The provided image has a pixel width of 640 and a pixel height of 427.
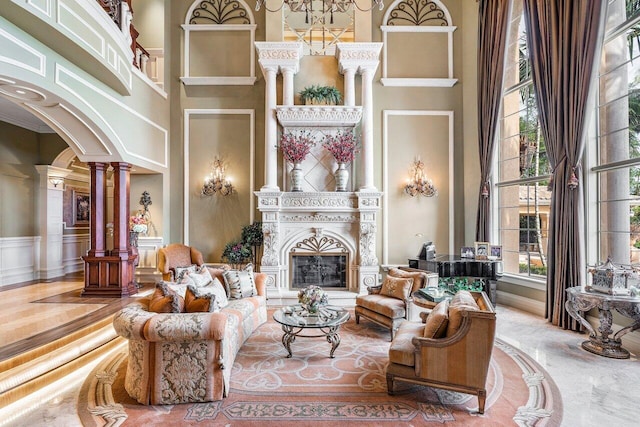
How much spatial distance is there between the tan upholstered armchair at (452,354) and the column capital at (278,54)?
5.44 m

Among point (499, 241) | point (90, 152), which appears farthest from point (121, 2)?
point (499, 241)

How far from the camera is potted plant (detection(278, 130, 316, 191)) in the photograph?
628 centimetres

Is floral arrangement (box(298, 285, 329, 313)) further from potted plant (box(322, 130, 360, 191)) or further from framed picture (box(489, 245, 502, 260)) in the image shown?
framed picture (box(489, 245, 502, 260))

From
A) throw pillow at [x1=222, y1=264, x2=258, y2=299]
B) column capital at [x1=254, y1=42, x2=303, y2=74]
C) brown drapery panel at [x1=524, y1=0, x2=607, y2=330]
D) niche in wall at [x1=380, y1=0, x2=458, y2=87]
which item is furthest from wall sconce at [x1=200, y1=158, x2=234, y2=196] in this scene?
brown drapery panel at [x1=524, y1=0, x2=607, y2=330]

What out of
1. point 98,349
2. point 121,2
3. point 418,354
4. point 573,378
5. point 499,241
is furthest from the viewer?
point 499,241

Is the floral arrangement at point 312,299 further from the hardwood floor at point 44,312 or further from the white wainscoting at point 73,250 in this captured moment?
the white wainscoting at point 73,250

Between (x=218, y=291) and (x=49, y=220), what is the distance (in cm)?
569

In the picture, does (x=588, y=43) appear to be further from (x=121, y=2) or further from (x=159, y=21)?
(x=159, y=21)

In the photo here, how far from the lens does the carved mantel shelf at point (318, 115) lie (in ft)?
20.6

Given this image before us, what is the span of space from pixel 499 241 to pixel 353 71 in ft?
14.2

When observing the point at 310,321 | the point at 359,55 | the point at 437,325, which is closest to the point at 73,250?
the point at 310,321

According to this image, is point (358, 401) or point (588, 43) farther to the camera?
point (588, 43)

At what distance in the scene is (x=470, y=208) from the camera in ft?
22.1

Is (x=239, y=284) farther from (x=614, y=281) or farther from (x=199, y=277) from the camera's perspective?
(x=614, y=281)
